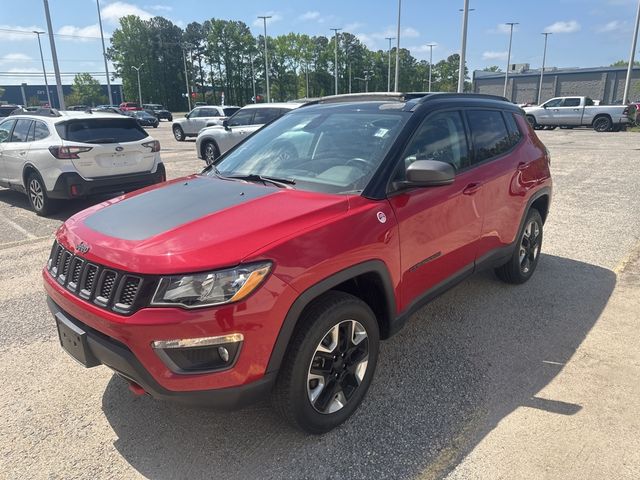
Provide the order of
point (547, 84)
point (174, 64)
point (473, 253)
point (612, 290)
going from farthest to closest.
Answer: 1. point (174, 64)
2. point (547, 84)
3. point (612, 290)
4. point (473, 253)

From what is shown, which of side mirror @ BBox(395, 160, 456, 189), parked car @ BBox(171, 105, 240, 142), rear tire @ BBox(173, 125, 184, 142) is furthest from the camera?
rear tire @ BBox(173, 125, 184, 142)

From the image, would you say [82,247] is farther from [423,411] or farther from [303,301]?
[423,411]

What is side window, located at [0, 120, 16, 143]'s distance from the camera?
8.36 m

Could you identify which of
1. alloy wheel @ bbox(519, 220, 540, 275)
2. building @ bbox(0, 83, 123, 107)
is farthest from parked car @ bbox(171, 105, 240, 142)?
building @ bbox(0, 83, 123, 107)

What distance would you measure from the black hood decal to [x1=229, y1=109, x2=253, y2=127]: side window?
34.9ft

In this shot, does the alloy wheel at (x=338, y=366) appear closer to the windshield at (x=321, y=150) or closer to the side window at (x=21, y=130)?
the windshield at (x=321, y=150)

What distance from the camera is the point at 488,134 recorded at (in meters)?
3.93

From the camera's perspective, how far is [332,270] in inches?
93.4

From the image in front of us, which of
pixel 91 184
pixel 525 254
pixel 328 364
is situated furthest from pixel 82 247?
pixel 91 184

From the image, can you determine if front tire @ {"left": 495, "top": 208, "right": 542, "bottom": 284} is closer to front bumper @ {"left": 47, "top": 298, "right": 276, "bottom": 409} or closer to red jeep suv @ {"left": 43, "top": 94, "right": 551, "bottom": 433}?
red jeep suv @ {"left": 43, "top": 94, "right": 551, "bottom": 433}

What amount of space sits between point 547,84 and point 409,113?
8154 cm

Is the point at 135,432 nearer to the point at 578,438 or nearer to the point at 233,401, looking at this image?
the point at 233,401

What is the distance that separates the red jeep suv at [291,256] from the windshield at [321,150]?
1cm

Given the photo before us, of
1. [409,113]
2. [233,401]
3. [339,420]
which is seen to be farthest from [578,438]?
[409,113]
